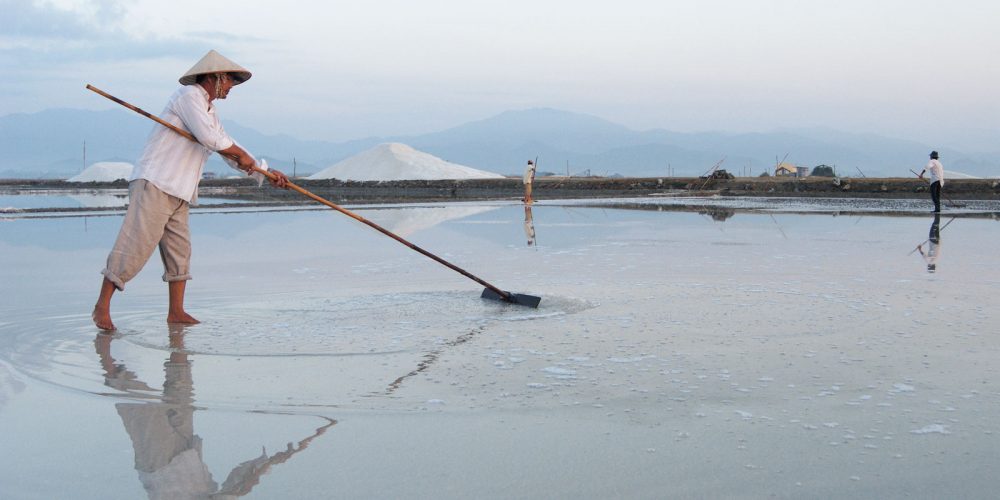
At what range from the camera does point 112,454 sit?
255 centimetres

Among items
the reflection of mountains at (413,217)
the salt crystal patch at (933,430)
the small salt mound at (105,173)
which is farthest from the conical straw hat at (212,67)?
the small salt mound at (105,173)

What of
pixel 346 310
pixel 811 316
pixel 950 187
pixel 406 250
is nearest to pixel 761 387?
pixel 811 316

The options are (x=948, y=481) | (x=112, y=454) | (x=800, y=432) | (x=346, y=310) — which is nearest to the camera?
(x=948, y=481)

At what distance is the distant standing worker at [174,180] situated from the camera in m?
4.68

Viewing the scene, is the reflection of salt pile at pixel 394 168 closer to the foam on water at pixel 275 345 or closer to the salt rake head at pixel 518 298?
the salt rake head at pixel 518 298

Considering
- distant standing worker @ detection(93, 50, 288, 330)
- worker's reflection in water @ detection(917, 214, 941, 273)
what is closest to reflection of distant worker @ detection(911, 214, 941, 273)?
worker's reflection in water @ detection(917, 214, 941, 273)

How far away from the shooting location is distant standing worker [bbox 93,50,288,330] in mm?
4676

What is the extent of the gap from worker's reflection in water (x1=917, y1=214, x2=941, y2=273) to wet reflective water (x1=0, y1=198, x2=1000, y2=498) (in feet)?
0.60

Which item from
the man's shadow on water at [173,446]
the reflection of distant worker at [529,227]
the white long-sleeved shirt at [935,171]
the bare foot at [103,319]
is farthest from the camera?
the white long-sleeved shirt at [935,171]

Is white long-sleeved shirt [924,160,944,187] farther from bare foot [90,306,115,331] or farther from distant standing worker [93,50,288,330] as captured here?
bare foot [90,306,115,331]

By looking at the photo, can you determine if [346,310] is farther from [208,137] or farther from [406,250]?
[406,250]

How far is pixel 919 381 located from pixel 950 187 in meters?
23.1

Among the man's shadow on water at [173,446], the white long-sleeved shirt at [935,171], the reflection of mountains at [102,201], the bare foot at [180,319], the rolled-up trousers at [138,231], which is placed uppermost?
the white long-sleeved shirt at [935,171]

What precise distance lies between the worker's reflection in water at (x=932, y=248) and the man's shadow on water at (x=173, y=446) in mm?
5389
